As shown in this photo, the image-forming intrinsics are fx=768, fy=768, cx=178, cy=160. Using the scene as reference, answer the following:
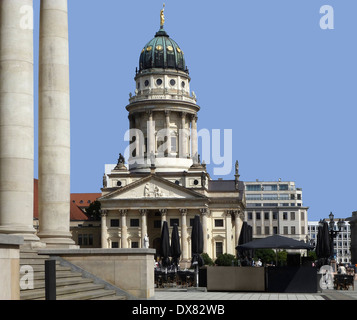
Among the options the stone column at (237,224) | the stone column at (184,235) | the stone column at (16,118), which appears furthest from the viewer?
the stone column at (237,224)

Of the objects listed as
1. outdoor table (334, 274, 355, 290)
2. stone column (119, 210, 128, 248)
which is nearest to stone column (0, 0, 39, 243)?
outdoor table (334, 274, 355, 290)

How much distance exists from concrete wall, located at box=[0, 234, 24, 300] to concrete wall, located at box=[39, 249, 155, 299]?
980 centimetres

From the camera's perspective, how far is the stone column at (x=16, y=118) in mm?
23516

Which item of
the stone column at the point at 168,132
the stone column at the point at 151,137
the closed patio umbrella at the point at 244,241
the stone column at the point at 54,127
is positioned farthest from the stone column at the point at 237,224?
the stone column at the point at 54,127

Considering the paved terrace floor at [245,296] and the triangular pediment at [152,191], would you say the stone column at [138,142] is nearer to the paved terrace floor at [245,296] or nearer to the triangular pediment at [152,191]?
the triangular pediment at [152,191]

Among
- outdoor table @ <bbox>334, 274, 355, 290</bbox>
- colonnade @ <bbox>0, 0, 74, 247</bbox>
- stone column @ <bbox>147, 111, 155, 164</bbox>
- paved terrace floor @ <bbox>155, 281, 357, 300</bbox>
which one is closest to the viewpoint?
colonnade @ <bbox>0, 0, 74, 247</bbox>

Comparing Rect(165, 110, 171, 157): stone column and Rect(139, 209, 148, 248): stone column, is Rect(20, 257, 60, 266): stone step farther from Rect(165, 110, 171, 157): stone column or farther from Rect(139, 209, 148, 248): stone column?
Rect(165, 110, 171, 157): stone column

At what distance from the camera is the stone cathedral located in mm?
128750

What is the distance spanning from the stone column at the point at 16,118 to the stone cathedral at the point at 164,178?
10375 centimetres

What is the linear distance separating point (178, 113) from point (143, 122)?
694 centimetres

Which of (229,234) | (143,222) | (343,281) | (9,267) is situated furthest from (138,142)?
(9,267)

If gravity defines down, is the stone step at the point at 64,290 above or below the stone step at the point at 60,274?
below
